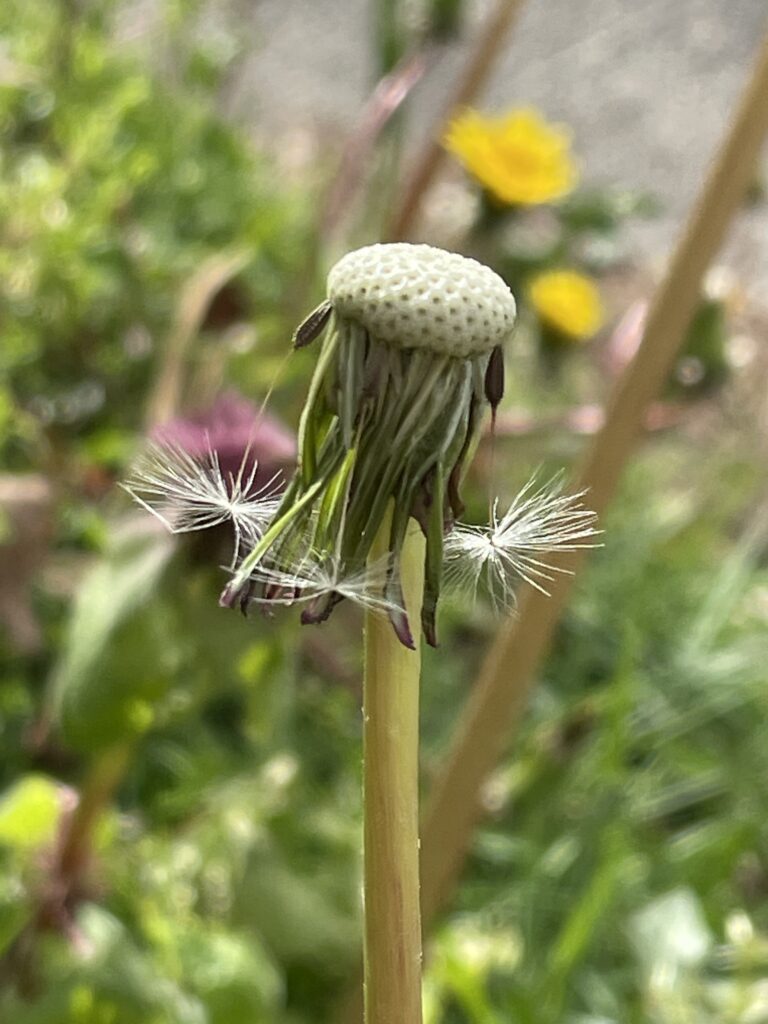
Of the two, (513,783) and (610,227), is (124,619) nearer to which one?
(513,783)

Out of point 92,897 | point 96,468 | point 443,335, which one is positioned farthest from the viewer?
point 96,468

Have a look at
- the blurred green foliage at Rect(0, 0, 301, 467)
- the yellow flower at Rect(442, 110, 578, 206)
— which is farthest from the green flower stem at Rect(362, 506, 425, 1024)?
the yellow flower at Rect(442, 110, 578, 206)

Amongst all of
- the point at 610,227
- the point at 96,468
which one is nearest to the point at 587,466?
the point at 96,468

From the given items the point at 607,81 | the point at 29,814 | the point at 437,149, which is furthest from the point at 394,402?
the point at 607,81

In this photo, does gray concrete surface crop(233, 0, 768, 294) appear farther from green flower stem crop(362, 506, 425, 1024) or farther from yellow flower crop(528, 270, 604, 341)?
green flower stem crop(362, 506, 425, 1024)

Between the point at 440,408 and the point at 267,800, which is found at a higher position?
the point at 440,408

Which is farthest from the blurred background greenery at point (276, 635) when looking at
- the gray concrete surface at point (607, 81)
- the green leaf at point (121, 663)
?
the gray concrete surface at point (607, 81)

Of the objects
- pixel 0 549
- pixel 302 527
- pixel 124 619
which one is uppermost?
pixel 302 527
